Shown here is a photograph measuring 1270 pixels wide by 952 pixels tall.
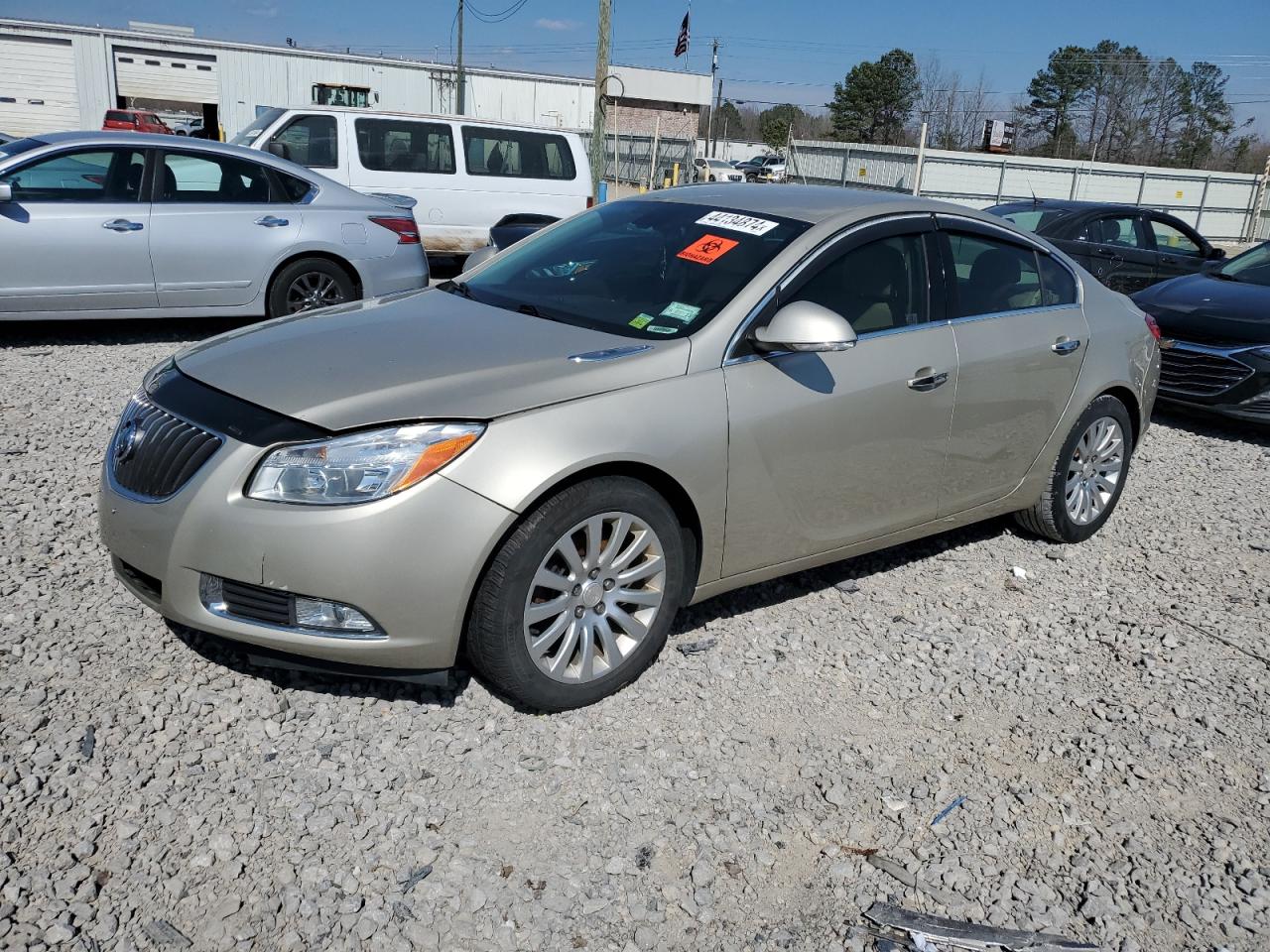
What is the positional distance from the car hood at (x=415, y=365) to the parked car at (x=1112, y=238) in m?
9.39

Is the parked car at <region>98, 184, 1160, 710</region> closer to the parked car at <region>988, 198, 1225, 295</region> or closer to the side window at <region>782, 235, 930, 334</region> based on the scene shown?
the side window at <region>782, 235, 930, 334</region>

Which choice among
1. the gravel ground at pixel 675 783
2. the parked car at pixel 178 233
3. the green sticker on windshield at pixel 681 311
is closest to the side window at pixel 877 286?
the green sticker on windshield at pixel 681 311

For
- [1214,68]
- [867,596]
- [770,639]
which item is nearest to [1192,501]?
[867,596]

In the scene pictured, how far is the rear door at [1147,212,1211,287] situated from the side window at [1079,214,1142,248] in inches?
9.1

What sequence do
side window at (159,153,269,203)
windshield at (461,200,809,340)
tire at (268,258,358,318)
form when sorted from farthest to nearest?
tire at (268,258,358,318)
side window at (159,153,269,203)
windshield at (461,200,809,340)

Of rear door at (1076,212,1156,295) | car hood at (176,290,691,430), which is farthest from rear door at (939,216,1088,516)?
rear door at (1076,212,1156,295)

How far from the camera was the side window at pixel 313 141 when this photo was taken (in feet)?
38.3

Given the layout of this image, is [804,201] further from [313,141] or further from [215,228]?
[313,141]

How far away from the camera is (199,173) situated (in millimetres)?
7988

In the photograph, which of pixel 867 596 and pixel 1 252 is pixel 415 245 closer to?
pixel 1 252

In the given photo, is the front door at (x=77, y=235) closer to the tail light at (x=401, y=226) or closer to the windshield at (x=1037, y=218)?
the tail light at (x=401, y=226)

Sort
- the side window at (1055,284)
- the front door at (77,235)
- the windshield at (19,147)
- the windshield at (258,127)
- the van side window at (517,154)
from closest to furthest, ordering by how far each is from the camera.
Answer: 1. the side window at (1055,284)
2. the front door at (77,235)
3. the windshield at (19,147)
4. the windshield at (258,127)
5. the van side window at (517,154)

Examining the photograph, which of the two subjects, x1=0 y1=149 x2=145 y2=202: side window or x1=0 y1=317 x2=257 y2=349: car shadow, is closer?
x1=0 y1=149 x2=145 y2=202: side window

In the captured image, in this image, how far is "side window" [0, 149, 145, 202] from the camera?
7.39 meters
